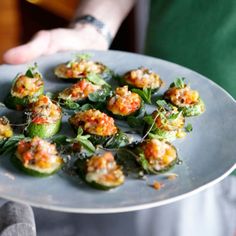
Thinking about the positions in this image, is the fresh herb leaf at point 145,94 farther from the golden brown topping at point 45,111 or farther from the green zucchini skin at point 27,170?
the green zucchini skin at point 27,170

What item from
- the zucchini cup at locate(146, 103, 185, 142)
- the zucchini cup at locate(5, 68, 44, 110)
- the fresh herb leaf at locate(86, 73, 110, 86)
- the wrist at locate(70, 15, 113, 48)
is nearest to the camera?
the zucchini cup at locate(146, 103, 185, 142)

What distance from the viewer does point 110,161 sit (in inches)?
57.4

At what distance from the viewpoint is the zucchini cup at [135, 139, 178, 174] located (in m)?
1.48

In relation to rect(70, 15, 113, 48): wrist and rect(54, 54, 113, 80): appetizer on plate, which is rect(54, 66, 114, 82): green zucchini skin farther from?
rect(70, 15, 113, 48): wrist

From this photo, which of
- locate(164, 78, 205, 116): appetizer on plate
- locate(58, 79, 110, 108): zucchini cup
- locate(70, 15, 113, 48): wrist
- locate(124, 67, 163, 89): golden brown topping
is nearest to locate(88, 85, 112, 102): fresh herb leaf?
locate(58, 79, 110, 108): zucchini cup

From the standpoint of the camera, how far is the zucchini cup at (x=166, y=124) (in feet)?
5.40

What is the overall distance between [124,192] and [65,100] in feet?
1.73

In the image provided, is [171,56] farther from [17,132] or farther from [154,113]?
[17,132]

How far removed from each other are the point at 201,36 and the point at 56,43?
0.60 metres

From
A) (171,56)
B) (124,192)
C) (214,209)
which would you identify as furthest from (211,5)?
(124,192)

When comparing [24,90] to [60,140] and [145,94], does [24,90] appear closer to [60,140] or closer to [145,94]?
[60,140]

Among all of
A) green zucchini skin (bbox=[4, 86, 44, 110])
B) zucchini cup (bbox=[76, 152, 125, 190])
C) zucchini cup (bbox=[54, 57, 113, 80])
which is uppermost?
zucchini cup (bbox=[76, 152, 125, 190])

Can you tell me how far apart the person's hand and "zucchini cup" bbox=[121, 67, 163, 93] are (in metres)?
0.37

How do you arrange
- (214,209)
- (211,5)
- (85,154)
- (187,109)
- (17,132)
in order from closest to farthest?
1. (85,154)
2. (17,132)
3. (187,109)
4. (211,5)
5. (214,209)
